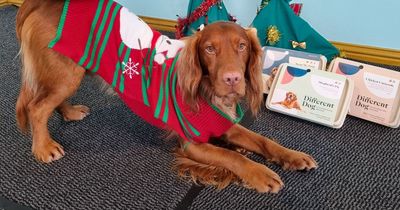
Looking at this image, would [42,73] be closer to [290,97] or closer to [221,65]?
[221,65]

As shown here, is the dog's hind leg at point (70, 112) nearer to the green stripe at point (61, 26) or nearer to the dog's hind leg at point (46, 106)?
the dog's hind leg at point (46, 106)

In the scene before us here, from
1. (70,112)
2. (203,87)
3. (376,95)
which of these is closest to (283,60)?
(376,95)

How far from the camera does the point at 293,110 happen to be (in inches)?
75.2

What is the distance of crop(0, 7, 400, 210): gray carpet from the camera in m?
1.42

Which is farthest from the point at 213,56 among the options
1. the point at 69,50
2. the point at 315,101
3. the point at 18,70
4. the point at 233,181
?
the point at 18,70

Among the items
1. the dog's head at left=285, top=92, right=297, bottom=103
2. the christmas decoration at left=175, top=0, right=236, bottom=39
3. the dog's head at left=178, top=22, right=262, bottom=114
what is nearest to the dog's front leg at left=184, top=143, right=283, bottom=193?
the dog's head at left=178, top=22, right=262, bottom=114

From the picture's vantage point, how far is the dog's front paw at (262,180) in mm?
1432

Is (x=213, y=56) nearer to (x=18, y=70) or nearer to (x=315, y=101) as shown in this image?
(x=315, y=101)

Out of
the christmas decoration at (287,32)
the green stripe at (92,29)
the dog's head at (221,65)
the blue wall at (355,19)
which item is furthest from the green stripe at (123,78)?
the blue wall at (355,19)

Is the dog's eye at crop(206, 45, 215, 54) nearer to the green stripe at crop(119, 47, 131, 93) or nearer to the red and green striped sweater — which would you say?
the red and green striped sweater

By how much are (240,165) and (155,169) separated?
0.37 metres

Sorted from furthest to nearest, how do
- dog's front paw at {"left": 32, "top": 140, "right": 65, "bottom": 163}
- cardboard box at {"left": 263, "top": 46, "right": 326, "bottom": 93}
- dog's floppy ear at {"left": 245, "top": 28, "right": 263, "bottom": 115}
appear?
1. cardboard box at {"left": 263, "top": 46, "right": 326, "bottom": 93}
2. dog's front paw at {"left": 32, "top": 140, "right": 65, "bottom": 163}
3. dog's floppy ear at {"left": 245, "top": 28, "right": 263, "bottom": 115}

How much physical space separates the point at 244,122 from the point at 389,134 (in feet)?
2.20

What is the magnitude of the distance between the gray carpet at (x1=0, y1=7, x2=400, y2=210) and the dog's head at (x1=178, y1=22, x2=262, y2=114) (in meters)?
0.36
